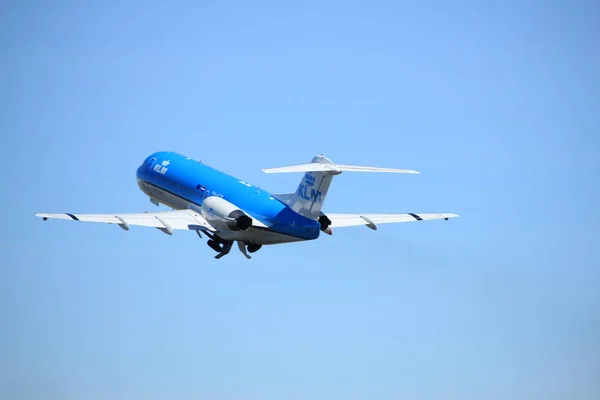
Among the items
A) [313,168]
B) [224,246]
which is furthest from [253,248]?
[313,168]

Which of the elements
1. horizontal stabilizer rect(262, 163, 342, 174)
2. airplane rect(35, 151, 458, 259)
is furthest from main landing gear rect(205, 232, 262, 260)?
horizontal stabilizer rect(262, 163, 342, 174)

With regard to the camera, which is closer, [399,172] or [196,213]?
[399,172]

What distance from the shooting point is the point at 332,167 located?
69562 mm

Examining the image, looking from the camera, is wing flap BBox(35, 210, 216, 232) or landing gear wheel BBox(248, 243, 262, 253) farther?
landing gear wheel BBox(248, 243, 262, 253)

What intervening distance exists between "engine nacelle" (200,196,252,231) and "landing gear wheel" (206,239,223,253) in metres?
1.64

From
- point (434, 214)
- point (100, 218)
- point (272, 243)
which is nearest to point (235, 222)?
point (272, 243)

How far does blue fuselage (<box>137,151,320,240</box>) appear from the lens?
71375mm

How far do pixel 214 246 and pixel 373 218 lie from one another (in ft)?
31.8

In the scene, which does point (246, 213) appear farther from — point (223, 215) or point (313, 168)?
point (313, 168)

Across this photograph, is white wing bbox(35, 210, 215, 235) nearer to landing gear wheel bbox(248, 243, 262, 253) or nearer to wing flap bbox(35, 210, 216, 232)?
wing flap bbox(35, 210, 216, 232)

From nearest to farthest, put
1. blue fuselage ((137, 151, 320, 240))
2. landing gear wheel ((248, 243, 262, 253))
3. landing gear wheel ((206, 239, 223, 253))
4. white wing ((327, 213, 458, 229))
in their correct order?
blue fuselage ((137, 151, 320, 240)) → landing gear wheel ((248, 243, 262, 253)) → landing gear wheel ((206, 239, 223, 253)) → white wing ((327, 213, 458, 229))

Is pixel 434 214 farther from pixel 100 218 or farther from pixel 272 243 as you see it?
pixel 100 218

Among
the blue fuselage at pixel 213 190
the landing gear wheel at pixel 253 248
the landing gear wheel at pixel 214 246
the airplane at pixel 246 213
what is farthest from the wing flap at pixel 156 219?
the landing gear wheel at pixel 253 248

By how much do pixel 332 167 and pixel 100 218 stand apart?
13850 millimetres
